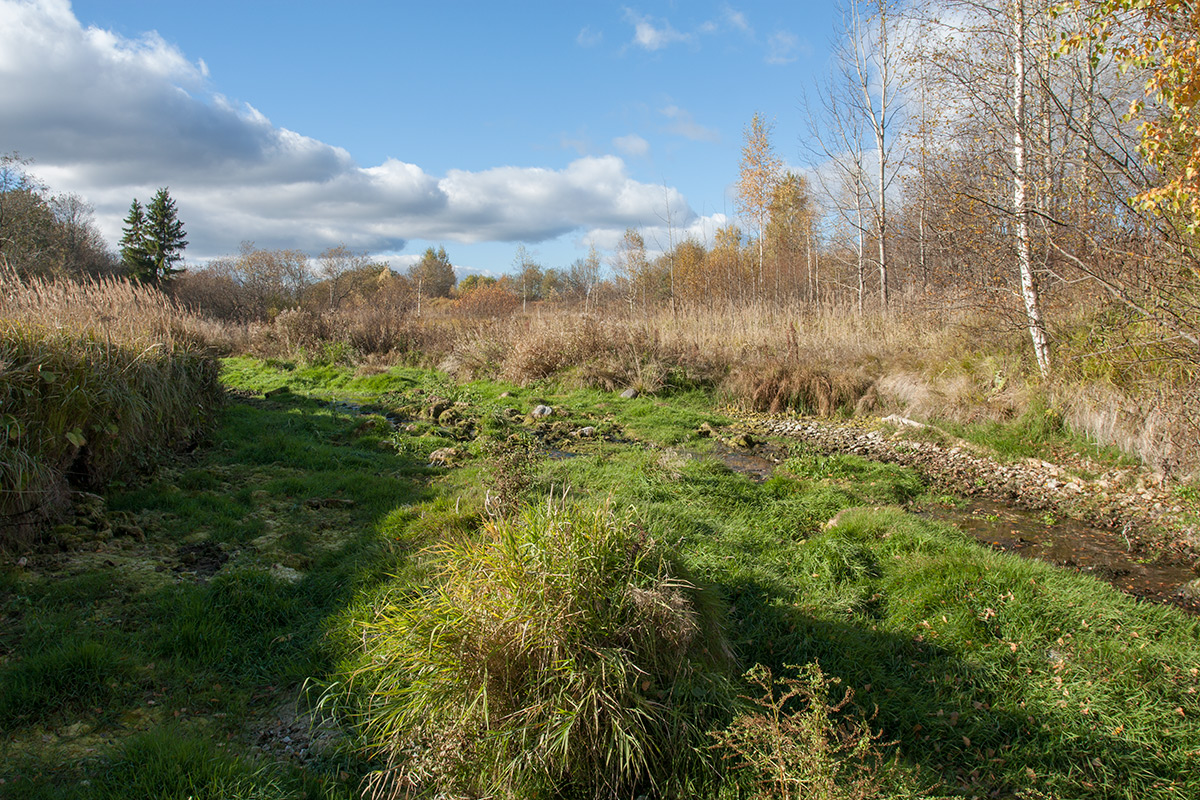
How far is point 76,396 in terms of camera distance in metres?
4.63

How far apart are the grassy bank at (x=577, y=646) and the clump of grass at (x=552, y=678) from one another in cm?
2

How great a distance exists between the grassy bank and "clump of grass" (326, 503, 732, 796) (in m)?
0.02

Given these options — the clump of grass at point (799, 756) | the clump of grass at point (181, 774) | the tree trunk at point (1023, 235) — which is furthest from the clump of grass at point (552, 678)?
Result: the tree trunk at point (1023, 235)

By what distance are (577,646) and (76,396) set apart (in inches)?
185

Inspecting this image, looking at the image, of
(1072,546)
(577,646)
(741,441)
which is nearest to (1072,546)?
(1072,546)

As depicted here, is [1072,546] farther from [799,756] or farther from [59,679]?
[59,679]

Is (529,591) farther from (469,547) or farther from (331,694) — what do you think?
(331,694)

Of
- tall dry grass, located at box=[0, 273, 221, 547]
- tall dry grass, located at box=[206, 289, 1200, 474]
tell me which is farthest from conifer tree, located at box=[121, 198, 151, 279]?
tall dry grass, located at box=[0, 273, 221, 547]

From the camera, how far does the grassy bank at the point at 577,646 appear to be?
2314mm

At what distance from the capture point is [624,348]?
40.7 ft

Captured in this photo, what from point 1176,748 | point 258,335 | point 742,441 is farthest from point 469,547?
point 258,335

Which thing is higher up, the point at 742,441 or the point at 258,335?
the point at 258,335

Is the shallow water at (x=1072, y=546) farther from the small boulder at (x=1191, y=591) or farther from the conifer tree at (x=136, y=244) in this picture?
the conifer tree at (x=136, y=244)

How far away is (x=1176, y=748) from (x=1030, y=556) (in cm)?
223
